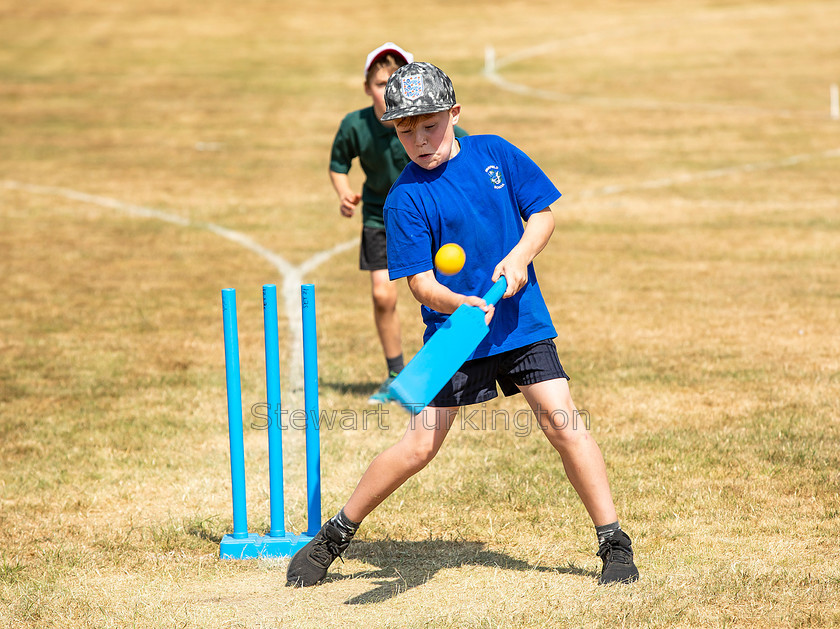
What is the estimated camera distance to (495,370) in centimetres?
403

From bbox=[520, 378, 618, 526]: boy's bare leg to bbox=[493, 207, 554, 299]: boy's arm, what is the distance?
438 mm

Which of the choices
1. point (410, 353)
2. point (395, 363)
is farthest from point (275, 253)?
point (395, 363)

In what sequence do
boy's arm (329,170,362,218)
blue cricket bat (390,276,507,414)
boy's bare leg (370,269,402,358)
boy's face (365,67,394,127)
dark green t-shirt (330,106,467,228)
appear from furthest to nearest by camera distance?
1. boy's bare leg (370,269,402,358)
2. boy's arm (329,170,362,218)
3. dark green t-shirt (330,106,467,228)
4. boy's face (365,67,394,127)
5. blue cricket bat (390,276,507,414)

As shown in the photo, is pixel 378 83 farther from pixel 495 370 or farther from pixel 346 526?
pixel 346 526

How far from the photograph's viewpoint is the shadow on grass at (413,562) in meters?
4.23

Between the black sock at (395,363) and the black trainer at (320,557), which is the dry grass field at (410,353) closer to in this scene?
the black trainer at (320,557)

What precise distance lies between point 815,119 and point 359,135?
17.5 meters

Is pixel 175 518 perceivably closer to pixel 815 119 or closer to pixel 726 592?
pixel 726 592

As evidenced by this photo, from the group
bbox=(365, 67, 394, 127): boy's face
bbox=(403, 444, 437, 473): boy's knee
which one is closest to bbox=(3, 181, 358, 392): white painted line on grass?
bbox=(365, 67, 394, 127): boy's face

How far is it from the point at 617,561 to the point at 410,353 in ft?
13.4

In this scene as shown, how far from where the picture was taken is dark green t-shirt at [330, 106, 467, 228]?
6633 mm

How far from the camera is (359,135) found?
21.9 ft

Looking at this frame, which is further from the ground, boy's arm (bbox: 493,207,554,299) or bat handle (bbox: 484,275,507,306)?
boy's arm (bbox: 493,207,554,299)

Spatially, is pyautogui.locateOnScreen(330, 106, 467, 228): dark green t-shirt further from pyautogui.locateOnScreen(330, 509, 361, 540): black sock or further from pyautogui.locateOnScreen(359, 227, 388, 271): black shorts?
pyautogui.locateOnScreen(330, 509, 361, 540): black sock
